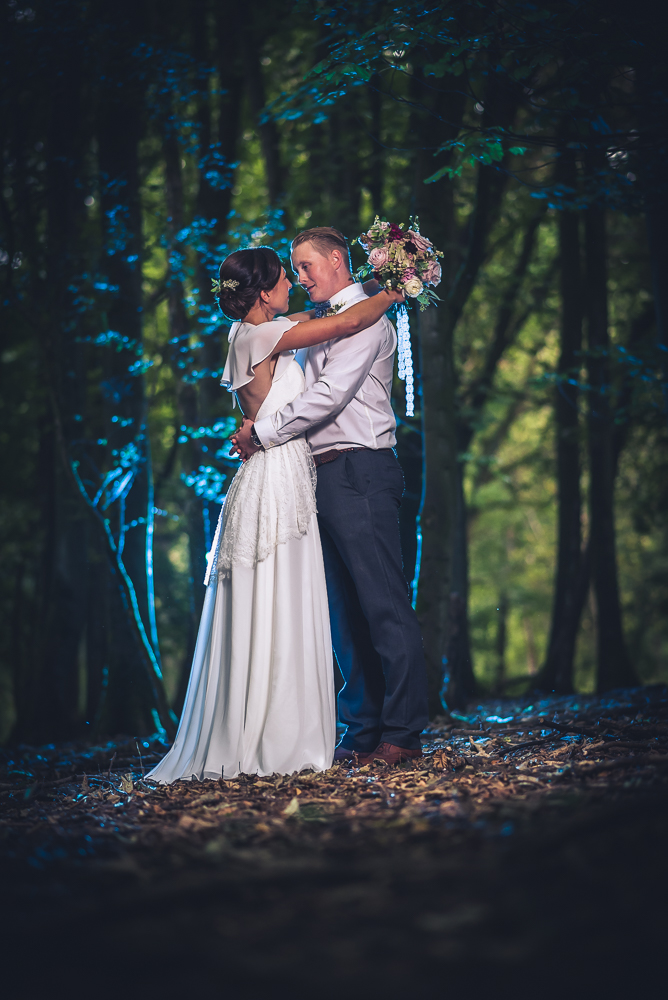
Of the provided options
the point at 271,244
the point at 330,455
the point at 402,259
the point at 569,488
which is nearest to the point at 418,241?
the point at 402,259

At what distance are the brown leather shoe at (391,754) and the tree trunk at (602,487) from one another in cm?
684

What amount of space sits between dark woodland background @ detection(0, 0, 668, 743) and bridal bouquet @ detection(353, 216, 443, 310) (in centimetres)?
107

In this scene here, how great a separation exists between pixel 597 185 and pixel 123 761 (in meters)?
6.08

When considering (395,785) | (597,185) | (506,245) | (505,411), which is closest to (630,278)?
(506,245)

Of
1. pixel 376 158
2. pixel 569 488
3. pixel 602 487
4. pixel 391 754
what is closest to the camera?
pixel 391 754

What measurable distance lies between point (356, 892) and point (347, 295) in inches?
121

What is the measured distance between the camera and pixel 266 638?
4016 mm

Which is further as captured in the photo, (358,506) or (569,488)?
(569,488)

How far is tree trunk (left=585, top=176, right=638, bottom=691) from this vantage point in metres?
10.0

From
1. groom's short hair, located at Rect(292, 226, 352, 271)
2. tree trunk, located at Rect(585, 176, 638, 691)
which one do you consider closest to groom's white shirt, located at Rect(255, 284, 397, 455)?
groom's short hair, located at Rect(292, 226, 352, 271)

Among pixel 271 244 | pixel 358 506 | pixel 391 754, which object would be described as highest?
pixel 271 244

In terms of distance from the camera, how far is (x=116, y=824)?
3.08 m

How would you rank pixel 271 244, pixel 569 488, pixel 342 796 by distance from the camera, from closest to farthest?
pixel 342 796 < pixel 271 244 < pixel 569 488

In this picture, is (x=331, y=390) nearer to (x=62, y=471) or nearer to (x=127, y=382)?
(x=127, y=382)
